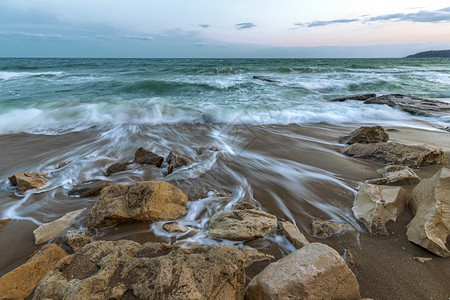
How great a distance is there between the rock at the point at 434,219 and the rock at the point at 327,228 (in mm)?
505

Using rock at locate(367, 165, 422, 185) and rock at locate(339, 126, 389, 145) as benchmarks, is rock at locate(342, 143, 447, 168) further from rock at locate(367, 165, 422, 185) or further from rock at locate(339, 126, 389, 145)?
rock at locate(339, 126, 389, 145)

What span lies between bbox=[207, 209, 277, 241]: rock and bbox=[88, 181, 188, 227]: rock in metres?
0.52

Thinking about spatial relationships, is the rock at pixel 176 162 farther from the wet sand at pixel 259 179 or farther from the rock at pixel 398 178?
the rock at pixel 398 178

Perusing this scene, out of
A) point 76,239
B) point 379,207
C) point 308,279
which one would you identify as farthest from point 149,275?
point 379,207

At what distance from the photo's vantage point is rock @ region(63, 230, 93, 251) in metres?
2.36

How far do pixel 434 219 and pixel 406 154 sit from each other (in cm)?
200

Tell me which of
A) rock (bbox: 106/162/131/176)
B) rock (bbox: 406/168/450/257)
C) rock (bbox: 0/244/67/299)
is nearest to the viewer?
rock (bbox: 0/244/67/299)

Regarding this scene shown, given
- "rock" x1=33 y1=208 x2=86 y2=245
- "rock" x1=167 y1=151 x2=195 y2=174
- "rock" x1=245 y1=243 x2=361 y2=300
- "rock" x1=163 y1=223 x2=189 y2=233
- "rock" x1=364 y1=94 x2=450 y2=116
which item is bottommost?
"rock" x1=33 y1=208 x2=86 y2=245

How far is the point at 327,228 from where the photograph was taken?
2500 millimetres

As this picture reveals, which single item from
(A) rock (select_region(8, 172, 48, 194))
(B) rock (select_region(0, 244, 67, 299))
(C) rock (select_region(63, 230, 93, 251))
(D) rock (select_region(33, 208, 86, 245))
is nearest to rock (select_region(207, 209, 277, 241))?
(C) rock (select_region(63, 230, 93, 251))

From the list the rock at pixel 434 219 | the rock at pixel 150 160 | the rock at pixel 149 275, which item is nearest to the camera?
the rock at pixel 149 275

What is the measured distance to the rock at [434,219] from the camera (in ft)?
6.72

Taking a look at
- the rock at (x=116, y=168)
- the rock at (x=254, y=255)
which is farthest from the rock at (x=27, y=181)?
the rock at (x=254, y=255)

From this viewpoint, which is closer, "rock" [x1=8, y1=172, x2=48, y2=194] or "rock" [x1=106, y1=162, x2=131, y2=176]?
"rock" [x1=8, y1=172, x2=48, y2=194]
